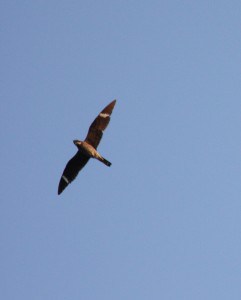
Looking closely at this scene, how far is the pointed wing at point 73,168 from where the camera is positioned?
107 ft

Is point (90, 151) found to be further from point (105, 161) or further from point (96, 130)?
point (96, 130)

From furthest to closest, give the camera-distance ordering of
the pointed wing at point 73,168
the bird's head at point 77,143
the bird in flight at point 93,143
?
the pointed wing at point 73,168
the bird's head at point 77,143
the bird in flight at point 93,143

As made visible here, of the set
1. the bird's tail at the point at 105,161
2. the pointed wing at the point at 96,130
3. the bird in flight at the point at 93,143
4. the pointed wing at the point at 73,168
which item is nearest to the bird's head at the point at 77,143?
the bird in flight at the point at 93,143

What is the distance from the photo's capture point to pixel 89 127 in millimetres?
31578

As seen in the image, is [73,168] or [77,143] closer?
[77,143]

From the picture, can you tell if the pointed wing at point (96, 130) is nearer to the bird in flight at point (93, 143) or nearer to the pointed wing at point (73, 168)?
the bird in flight at point (93, 143)

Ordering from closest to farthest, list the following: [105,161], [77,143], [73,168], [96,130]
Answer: [105,161], [96,130], [77,143], [73,168]

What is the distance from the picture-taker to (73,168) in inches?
1289

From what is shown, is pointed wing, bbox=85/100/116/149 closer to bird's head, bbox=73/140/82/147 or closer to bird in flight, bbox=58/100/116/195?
bird in flight, bbox=58/100/116/195

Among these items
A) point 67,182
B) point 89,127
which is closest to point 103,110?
point 89,127

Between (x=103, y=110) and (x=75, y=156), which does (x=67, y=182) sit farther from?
(x=103, y=110)

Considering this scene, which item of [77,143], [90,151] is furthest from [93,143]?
[77,143]

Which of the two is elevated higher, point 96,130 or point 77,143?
point 96,130

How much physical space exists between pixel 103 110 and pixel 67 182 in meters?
3.94
